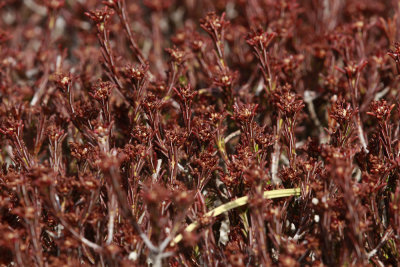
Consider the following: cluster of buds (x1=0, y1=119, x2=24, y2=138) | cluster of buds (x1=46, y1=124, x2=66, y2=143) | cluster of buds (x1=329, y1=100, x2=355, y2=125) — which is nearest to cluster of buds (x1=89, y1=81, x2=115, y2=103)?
cluster of buds (x1=46, y1=124, x2=66, y2=143)

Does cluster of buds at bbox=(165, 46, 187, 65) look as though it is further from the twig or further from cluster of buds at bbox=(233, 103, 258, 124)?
the twig

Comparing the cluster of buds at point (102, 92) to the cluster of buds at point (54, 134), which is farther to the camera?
the cluster of buds at point (54, 134)

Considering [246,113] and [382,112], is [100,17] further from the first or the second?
[382,112]

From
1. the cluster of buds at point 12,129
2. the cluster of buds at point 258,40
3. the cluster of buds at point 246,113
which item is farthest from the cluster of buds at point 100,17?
the cluster of buds at point 246,113

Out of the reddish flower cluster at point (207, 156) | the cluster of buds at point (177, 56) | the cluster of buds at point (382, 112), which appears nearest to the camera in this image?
the reddish flower cluster at point (207, 156)

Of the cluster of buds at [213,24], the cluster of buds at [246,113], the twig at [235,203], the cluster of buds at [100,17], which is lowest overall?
the twig at [235,203]

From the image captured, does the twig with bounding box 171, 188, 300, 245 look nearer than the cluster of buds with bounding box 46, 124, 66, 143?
Yes

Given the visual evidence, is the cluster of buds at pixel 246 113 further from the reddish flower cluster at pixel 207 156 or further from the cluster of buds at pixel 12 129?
the cluster of buds at pixel 12 129

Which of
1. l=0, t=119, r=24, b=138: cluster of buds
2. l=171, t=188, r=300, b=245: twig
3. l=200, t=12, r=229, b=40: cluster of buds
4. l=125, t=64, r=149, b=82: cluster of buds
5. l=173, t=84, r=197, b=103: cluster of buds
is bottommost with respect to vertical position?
l=171, t=188, r=300, b=245: twig

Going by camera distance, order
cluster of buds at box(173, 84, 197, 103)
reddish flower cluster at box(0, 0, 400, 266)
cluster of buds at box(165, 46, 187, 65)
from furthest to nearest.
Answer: cluster of buds at box(165, 46, 187, 65) → cluster of buds at box(173, 84, 197, 103) → reddish flower cluster at box(0, 0, 400, 266)

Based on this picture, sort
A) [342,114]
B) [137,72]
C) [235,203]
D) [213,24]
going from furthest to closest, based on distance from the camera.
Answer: [213,24]
[137,72]
[342,114]
[235,203]

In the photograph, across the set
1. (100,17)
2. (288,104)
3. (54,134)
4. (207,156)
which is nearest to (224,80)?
(288,104)
